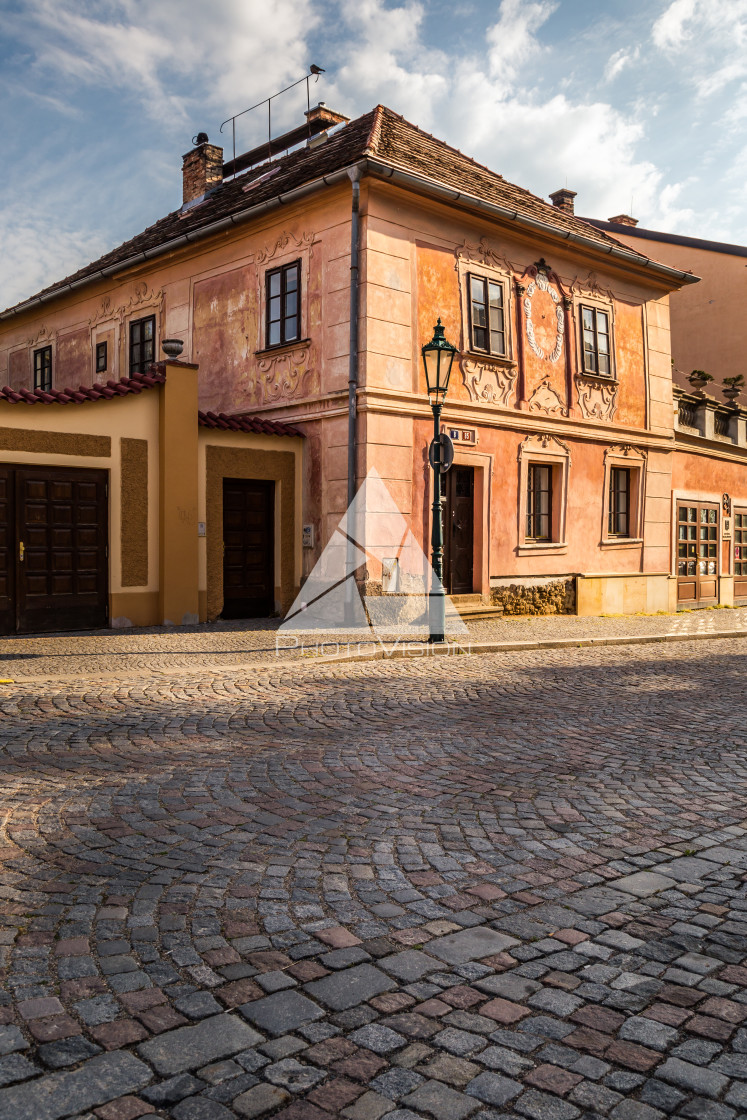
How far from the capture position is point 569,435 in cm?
1800

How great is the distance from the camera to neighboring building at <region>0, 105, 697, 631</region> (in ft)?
48.3

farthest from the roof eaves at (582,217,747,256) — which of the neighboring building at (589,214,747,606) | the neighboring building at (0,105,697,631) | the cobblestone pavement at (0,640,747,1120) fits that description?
the cobblestone pavement at (0,640,747,1120)

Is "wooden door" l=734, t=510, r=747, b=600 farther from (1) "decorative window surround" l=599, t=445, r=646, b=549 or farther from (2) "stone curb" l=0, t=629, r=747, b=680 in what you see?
(2) "stone curb" l=0, t=629, r=747, b=680

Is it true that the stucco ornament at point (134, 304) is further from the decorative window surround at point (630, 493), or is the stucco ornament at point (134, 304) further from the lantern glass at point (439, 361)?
the decorative window surround at point (630, 493)

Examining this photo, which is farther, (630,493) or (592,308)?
(630,493)

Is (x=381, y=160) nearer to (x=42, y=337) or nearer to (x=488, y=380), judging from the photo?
(x=488, y=380)

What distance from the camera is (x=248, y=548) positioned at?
1527 cm

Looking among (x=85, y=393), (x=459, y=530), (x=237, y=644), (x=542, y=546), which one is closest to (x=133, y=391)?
(x=85, y=393)

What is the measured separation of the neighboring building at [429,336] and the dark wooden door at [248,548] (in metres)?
0.61

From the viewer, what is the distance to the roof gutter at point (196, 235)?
47.4 feet

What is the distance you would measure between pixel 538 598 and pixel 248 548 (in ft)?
19.2

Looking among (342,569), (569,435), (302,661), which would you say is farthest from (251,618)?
(569,435)

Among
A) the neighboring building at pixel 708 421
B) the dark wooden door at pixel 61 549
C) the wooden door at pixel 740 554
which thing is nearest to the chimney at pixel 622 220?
the neighboring building at pixel 708 421

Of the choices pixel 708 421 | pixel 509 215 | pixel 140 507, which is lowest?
pixel 140 507
